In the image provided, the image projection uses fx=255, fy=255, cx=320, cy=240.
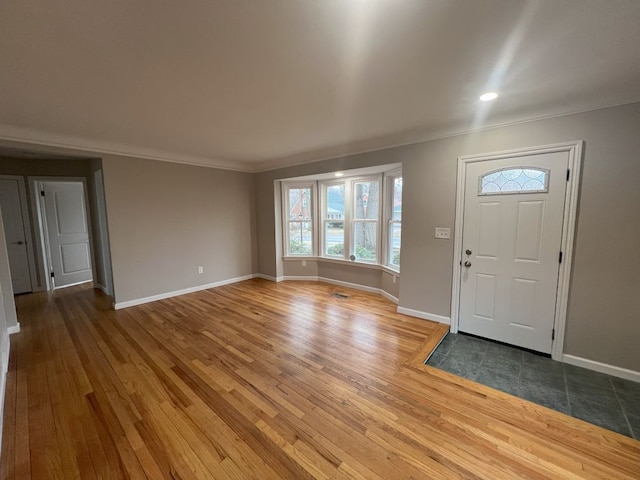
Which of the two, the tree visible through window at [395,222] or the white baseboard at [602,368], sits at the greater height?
the tree visible through window at [395,222]

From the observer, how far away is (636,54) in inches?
64.6

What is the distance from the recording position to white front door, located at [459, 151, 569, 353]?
2.55 m

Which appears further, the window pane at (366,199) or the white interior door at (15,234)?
the window pane at (366,199)

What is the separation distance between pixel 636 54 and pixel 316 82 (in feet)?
6.89

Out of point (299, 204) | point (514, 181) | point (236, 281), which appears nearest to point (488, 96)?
point (514, 181)

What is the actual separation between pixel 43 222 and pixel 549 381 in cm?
790

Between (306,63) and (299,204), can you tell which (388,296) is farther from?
(306,63)

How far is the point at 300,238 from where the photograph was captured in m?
5.55

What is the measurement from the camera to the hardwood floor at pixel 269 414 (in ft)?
4.86

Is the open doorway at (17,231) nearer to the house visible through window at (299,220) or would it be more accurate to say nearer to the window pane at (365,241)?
the house visible through window at (299,220)

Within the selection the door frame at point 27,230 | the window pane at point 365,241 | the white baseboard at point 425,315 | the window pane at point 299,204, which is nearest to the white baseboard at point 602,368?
the white baseboard at point 425,315

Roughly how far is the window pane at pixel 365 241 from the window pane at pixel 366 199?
17 centimetres

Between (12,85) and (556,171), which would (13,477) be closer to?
(12,85)

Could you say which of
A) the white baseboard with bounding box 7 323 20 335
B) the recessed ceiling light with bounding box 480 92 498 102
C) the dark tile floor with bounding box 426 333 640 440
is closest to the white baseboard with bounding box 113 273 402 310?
the white baseboard with bounding box 7 323 20 335
